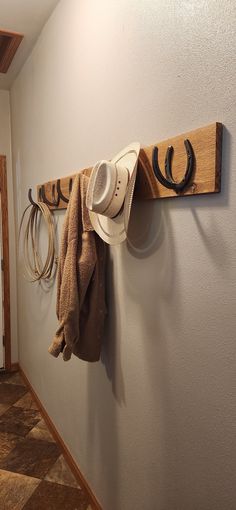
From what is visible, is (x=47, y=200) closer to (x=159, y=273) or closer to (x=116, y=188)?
(x=116, y=188)

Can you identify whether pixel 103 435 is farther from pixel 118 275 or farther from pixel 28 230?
pixel 28 230

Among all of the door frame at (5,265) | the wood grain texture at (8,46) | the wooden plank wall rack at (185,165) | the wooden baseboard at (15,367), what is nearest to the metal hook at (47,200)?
the wooden plank wall rack at (185,165)

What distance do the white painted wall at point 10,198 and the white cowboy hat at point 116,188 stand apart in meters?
2.13

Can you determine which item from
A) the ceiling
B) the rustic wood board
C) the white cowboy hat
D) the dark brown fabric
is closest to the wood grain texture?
the ceiling

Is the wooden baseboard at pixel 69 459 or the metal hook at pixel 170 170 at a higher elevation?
the metal hook at pixel 170 170

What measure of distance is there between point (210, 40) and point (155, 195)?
0.42 m

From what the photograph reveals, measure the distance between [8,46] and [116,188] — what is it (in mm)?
1780

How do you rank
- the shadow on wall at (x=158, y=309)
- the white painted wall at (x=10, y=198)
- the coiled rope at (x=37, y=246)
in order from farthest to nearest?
1. the white painted wall at (x=10, y=198)
2. the coiled rope at (x=37, y=246)
3. the shadow on wall at (x=158, y=309)

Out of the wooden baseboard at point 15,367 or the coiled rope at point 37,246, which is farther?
the wooden baseboard at point 15,367

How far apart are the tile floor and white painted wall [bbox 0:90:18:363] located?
27.9 inches

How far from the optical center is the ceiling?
1805 mm

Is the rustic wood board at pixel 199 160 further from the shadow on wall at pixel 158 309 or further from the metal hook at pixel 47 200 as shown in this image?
the metal hook at pixel 47 200

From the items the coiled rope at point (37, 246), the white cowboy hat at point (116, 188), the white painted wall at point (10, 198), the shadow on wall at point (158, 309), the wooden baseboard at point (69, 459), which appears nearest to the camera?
the shadow on wall at point (158, 309)

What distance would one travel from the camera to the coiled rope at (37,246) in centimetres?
200
